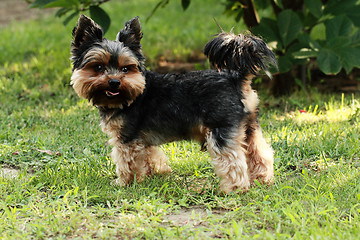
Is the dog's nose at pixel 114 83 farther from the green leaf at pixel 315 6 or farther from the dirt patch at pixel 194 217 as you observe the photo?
the green leaf at pixel 315 6

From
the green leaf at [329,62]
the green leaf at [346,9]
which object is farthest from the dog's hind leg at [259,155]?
the green leaf at [346,9]

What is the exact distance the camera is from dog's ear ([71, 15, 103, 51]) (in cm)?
416

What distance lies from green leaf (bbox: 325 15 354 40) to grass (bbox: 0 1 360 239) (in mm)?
1020

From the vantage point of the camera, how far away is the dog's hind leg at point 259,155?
14.3ft

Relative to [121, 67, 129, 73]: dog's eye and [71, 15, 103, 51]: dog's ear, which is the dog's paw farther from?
[71, 15, 103, 51]: dog's ear

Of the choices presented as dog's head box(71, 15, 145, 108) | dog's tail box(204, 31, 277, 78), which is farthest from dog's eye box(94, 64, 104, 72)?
dog's tail box(204, 31, 277, 78)

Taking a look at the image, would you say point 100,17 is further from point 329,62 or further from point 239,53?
point 329,62

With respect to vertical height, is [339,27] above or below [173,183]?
above

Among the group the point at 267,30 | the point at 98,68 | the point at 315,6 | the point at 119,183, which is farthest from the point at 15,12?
the point at 119,183

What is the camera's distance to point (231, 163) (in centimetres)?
409

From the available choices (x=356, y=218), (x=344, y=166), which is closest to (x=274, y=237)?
(x=356, y=218)

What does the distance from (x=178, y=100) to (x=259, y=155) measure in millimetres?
949

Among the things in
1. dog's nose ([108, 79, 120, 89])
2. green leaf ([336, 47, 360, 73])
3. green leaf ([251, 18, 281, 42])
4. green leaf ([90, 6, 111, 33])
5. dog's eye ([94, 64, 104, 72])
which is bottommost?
green leaf ([336, 47, 360, 73])

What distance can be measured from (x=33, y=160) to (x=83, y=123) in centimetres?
135
